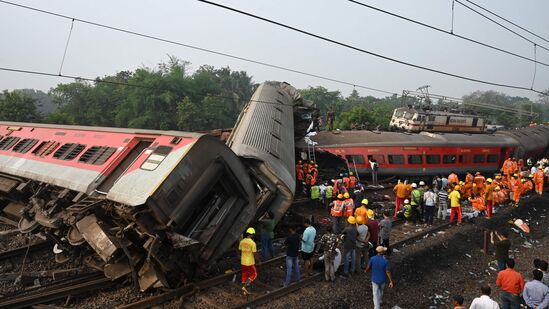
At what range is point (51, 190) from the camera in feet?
30.8

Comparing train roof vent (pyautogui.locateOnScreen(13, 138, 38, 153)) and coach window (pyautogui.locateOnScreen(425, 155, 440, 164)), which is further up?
coach window (pyautogui.locateOnScreen(425, 155, 440, 164))

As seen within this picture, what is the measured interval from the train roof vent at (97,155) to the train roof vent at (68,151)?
53 centimetres

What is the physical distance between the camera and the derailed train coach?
707 cm

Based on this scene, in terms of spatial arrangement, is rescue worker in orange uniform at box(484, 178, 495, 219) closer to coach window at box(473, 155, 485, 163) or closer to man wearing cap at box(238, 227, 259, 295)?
coach window at box(473, 155, 485, 163)

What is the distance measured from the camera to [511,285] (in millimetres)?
6801

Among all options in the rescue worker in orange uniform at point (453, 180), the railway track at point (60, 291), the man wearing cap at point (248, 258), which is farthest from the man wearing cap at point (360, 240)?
the rescue worker in orange uniform at point (453, 180)

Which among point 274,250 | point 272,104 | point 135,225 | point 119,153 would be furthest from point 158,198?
point 272,104

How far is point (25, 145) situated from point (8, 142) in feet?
5.61

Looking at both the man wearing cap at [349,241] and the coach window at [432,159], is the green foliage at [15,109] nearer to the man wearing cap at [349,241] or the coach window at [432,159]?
the coach window at [432,159]

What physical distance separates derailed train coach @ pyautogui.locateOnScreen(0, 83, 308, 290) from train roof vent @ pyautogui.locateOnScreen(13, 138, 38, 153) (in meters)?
1.61

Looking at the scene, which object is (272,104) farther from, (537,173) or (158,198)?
(537,173)

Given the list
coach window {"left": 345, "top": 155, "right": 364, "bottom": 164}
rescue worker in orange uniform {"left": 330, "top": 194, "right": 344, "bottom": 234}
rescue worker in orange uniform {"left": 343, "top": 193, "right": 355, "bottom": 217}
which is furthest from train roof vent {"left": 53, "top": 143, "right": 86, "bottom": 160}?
coach window {"left": 345, "top": 155, "right": 364, "bottom": 164}

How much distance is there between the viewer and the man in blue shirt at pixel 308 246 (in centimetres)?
890

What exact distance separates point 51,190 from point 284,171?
5.88m
